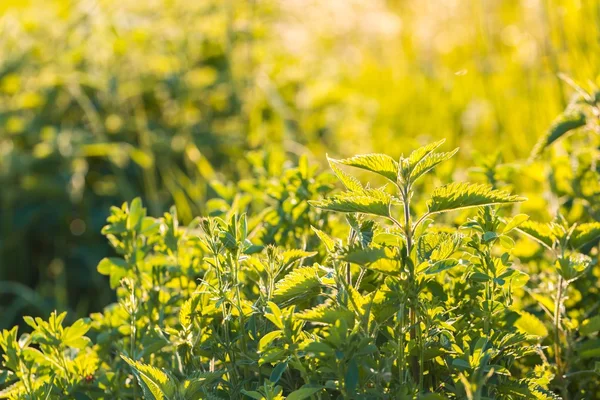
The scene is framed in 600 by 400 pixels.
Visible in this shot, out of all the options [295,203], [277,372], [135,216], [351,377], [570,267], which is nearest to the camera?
A: [351,377]

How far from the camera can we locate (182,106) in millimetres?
3498

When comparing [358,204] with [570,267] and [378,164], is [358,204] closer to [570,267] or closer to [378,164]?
[378,164]

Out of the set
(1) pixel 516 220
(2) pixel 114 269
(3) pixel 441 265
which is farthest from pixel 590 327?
(2) pixel 114 269

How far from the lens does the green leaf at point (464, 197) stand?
3.77ft

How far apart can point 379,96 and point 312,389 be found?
3.56 m

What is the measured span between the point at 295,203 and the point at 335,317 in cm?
55

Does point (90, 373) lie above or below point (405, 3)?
below

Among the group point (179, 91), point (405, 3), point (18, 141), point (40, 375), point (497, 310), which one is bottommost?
point (40, 375)

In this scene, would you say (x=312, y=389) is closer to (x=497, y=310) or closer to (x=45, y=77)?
(x=497, y=310)

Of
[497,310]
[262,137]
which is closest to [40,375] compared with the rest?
[497,310]

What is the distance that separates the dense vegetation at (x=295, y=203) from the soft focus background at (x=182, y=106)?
1 cm

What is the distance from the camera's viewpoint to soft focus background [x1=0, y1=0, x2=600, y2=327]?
9.91 ft

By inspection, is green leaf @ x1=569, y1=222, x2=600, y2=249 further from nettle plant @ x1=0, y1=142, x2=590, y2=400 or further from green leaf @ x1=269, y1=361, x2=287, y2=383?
green leaf @ x1=269, y1=361, x2=287, y2=383

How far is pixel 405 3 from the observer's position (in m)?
4.55
